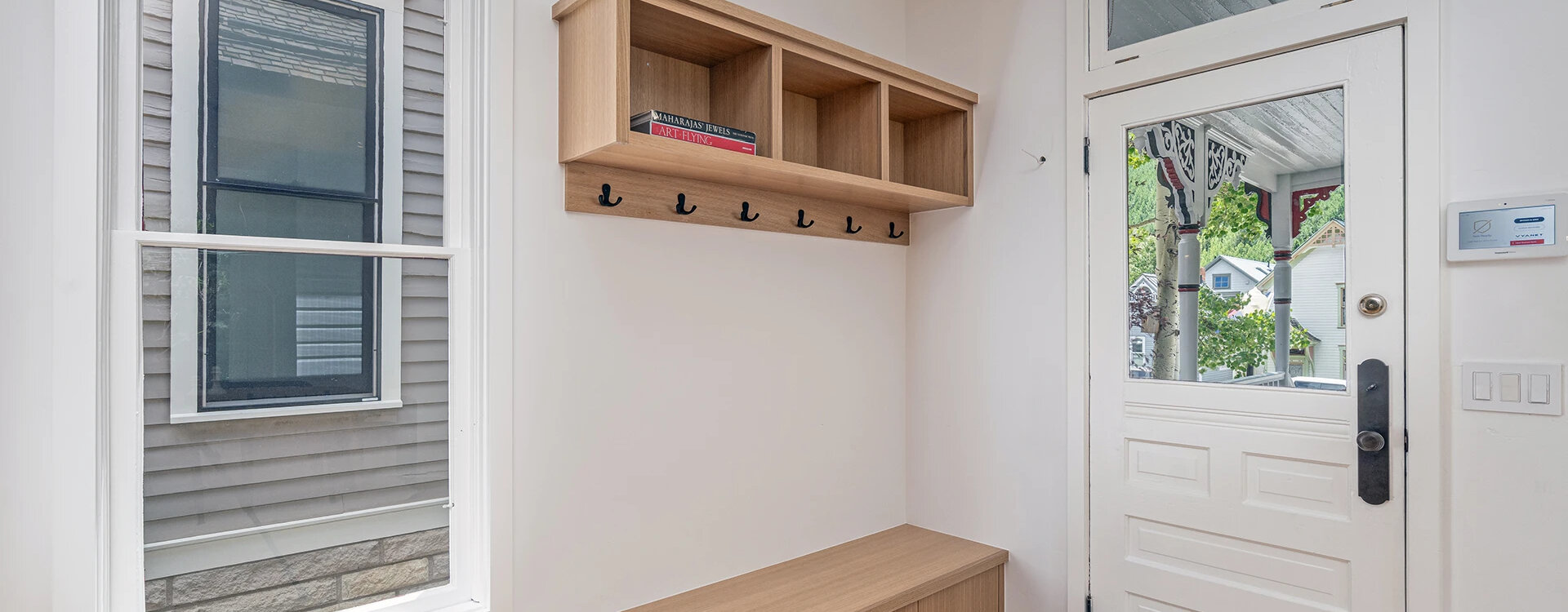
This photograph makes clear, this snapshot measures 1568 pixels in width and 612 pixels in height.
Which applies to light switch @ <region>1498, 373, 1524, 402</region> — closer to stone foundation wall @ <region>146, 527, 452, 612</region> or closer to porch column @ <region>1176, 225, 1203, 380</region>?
porch column @ <region>1176, 225, 1203, 380</region>

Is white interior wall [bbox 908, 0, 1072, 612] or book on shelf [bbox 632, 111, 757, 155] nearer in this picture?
book on shelf [bbox 632, 111, 757, 155]

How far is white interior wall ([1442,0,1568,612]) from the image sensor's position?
153cm

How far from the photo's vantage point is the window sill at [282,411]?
1398 mm

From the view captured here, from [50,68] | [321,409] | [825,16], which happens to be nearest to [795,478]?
[321,409]

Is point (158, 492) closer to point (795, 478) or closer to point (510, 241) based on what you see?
point (510, 241)

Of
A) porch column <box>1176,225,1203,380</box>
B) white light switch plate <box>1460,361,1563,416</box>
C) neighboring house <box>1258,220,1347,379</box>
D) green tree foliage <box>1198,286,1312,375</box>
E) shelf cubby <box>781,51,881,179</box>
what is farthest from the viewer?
shelf cubby <box>781,51,881,179</box>

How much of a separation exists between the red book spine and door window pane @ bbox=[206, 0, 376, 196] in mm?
589

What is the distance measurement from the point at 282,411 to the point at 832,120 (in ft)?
5.19

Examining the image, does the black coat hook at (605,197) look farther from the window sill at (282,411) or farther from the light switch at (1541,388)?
the light switch at (1541,388)

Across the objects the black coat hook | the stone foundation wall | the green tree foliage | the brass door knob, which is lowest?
the stone foundation wall

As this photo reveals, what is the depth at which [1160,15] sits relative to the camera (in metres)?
2.06

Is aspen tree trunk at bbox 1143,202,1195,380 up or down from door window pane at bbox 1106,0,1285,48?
down

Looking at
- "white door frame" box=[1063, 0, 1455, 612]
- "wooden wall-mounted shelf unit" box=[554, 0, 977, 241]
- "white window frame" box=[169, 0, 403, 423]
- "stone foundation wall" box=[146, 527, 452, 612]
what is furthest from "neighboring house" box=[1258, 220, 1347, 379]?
"white window frame" box=[169, 0, 403, 423]

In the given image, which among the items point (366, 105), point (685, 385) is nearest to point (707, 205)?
point (685, 385)
